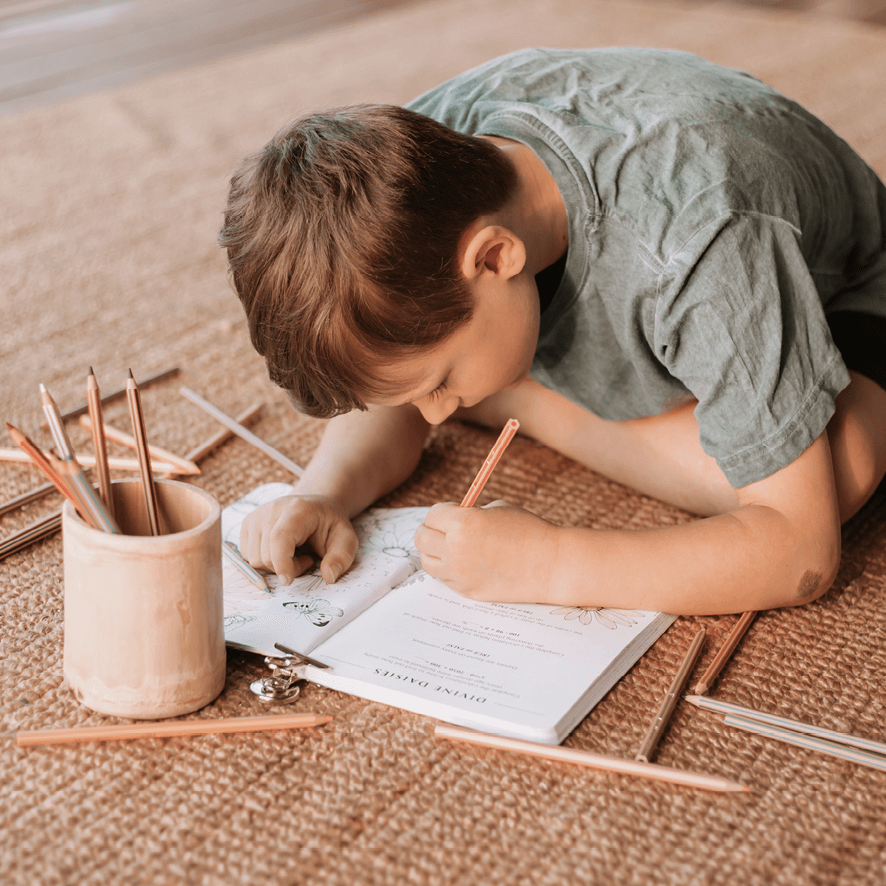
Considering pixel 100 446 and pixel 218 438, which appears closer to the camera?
pixel 100 446

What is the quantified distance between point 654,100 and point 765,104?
0.31 feet

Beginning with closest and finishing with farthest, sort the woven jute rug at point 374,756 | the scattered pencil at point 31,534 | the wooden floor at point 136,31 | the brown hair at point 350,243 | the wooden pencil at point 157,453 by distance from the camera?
the woven jute rug at point 374,756, the brown hair at point 350,243, the scattered pencil at point 31,534, the wooden pencil at point 157,453, the wooden floor at point 136,31

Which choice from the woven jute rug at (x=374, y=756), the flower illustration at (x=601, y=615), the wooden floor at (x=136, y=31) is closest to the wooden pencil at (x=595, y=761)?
the woven jute rug at (x=374, y=756)

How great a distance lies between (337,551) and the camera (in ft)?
2.21

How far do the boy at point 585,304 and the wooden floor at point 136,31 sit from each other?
130 cm

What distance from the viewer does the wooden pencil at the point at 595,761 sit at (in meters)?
0.51

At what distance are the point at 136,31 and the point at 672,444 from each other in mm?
1789

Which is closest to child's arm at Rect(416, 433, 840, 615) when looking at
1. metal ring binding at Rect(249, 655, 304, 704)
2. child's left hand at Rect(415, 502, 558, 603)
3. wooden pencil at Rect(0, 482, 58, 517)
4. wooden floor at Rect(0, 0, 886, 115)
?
child's left hand at Rect(415, 502, 558, 603)

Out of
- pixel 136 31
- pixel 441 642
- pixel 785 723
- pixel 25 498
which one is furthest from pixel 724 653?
pixel 136 31

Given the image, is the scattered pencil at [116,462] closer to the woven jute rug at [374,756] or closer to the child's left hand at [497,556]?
the woven jute rug at [374,756]

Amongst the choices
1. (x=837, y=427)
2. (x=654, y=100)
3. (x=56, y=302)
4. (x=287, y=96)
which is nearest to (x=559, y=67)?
(x=654, y=100)

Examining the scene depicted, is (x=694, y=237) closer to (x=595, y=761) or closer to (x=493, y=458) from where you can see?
(x=493, y=458)

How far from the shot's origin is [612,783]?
0.52 metres

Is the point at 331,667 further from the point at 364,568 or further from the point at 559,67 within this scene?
the point at 559,67
